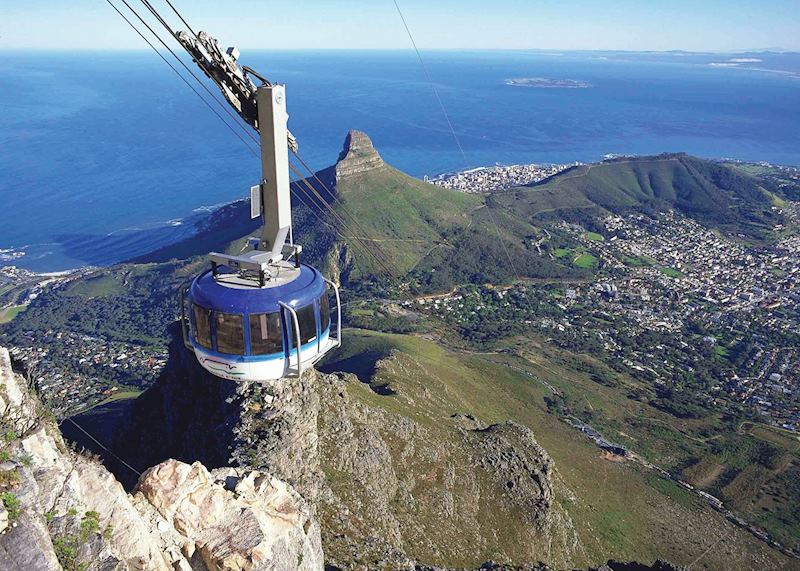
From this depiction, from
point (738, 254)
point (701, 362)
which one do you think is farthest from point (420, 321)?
point (738, 254)

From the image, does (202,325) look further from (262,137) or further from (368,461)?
(368,461)

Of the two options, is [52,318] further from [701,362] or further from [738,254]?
[738,254]

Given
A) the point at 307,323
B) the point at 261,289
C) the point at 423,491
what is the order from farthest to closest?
the point at 423,491 < the point at 307,323 < the point at 261,289

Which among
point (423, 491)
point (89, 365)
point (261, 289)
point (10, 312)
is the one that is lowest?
point (10, 312)

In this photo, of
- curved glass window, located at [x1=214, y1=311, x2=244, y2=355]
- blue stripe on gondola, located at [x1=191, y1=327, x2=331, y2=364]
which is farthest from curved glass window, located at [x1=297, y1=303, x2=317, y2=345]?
curved glass window, located at [x1=214, y1=311, x2=244, y2=355]

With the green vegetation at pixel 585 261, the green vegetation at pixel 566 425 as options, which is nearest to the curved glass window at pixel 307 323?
the green vegetation at pixel 566 425

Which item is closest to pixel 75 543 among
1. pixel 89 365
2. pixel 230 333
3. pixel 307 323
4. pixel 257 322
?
pixel 230 333

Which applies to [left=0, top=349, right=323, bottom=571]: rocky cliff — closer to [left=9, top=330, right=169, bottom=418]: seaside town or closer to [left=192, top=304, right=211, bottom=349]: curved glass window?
[left=192, top=304, right=211, bottom=349]: curved glass window
